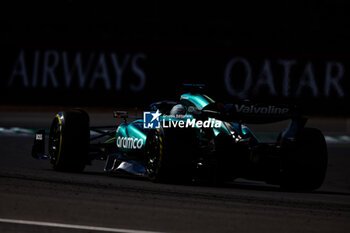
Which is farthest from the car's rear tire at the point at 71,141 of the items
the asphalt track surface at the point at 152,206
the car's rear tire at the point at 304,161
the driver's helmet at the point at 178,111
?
the car's rear tire at the point at 304,161

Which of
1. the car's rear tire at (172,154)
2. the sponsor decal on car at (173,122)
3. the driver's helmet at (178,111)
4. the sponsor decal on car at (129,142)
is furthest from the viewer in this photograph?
the sponsor decal on car at (129,142)

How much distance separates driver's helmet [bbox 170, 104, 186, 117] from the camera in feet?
30.5

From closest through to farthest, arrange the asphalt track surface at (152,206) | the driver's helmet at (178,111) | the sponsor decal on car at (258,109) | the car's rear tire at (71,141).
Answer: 1. the asphalt track surface at (152,206)
2. the sponsor decal on car at (258,109)
3. the driver's helmet at (178,111)
4. the car's rear tire at (71,141)

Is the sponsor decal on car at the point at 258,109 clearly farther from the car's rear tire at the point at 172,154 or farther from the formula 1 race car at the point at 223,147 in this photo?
the car's rear tire at the point at 172,154

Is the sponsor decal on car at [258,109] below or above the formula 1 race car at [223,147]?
above

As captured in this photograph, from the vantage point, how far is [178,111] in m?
9.32

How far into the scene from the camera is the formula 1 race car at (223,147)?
829cm

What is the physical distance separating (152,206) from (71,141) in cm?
292

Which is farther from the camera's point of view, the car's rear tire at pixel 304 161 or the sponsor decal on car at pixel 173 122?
the sponsor decal on car at pixel 173 122

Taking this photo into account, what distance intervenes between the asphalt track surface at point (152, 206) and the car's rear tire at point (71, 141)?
0.57 feet

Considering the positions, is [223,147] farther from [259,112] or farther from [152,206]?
[152,206]

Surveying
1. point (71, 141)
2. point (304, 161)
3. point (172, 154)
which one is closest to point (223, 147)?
point (172, 154)

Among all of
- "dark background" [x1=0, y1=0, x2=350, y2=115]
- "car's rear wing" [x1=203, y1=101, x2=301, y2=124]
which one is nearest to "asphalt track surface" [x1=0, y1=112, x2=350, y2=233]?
"car's rear wing" [x1=203, y1=101, x2=301, y2=124]

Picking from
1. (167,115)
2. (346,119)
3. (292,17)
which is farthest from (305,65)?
(167,115)
